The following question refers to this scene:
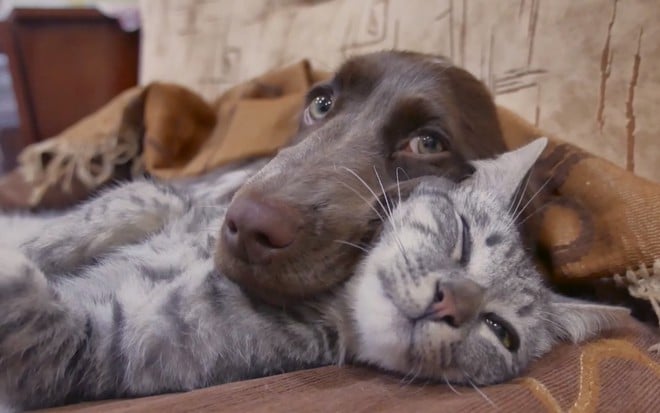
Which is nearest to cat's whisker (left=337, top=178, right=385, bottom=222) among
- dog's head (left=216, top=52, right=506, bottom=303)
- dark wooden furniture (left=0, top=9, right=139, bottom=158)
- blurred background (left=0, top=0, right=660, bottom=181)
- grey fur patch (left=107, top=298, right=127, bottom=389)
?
dog's head (left=216, top=52, right=506, bottom=303)

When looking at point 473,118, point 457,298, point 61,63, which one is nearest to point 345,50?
point 473,118

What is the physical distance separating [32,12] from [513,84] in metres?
2.69

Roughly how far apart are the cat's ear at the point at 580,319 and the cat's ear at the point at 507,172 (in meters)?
0.22

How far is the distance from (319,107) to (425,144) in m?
0.29

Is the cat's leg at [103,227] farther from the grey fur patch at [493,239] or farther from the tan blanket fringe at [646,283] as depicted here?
the tan blanket fringe at [646,283]

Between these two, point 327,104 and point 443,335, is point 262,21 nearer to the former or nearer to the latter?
point 327,104

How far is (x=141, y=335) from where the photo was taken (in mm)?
914

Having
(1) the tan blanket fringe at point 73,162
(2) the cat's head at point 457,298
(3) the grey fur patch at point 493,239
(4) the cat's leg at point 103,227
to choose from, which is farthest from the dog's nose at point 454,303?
(1) the tan blanket fringe at point 73,162

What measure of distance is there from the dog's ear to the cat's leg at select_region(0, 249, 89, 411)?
2.58 ft

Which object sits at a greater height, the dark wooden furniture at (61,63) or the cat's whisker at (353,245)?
the cat's whisker at (353,245)

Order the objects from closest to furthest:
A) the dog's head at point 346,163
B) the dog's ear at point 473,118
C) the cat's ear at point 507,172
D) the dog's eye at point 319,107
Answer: the dog's head at point 346,163 → the cat's ear at point 507,172 → the dog's ear at point 473,118 → the dog's eye at point 319,107

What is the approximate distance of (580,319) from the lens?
1.03 meters

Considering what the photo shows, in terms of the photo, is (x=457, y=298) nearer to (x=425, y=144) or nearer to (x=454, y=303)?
(x=454, y=303)

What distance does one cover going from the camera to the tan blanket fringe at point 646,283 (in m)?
1.07
